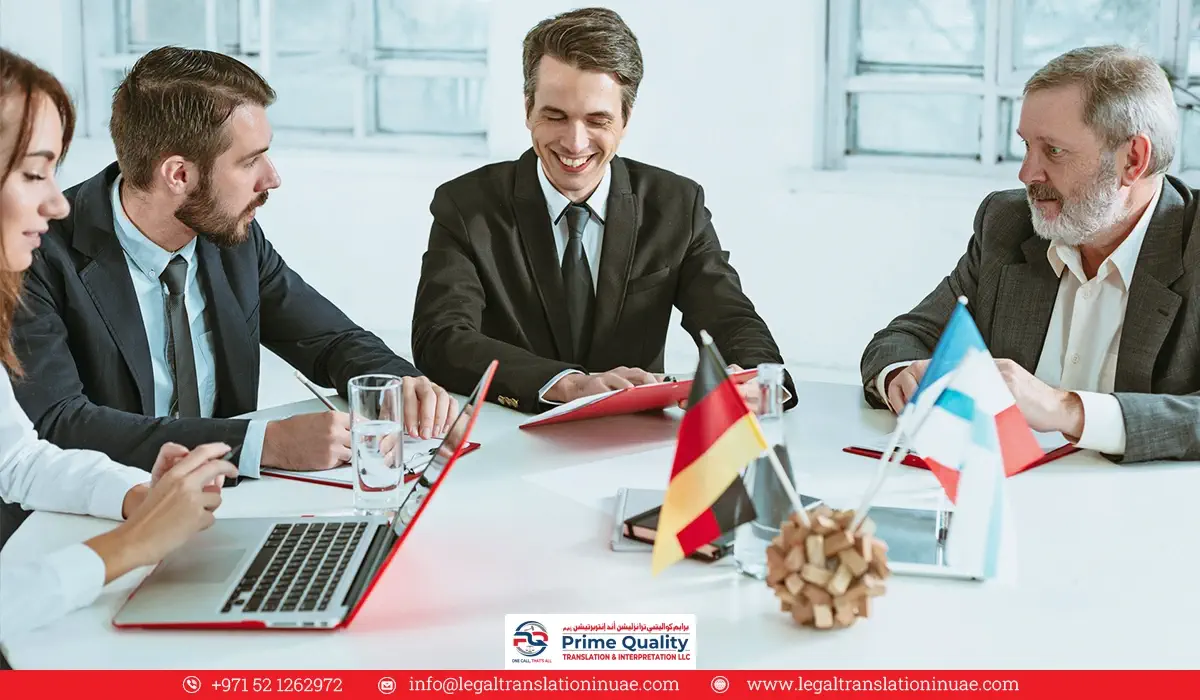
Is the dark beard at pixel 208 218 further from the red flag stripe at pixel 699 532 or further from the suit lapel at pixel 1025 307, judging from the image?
the suit lapel at pixel 1025 307

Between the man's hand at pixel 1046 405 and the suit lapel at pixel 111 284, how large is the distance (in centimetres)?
148

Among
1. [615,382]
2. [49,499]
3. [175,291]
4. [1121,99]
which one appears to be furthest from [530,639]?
[1121,99]

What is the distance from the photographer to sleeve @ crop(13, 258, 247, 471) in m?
1.88

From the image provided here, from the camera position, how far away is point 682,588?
4.57 feet

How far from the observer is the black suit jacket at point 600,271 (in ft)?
8.48

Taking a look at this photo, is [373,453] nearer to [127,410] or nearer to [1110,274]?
[127,410]

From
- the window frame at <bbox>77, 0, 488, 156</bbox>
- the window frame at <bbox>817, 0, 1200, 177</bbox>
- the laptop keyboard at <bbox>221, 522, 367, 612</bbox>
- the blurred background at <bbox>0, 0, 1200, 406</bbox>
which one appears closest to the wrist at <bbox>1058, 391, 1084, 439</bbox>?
the laptop keyboard at <bbox>221, 522, 367, 612</bbox>

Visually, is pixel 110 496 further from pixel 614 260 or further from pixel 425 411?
pixel 614 260

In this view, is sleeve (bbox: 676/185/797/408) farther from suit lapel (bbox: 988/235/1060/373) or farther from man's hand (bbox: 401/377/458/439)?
man's hand (bbox: 401/377/458/439)

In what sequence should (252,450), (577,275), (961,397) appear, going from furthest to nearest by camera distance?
(577,275) → (252,450) → (961,397)

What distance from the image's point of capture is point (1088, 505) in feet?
5.54

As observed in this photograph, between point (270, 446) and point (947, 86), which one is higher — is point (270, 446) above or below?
below

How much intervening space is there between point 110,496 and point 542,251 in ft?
3.99
